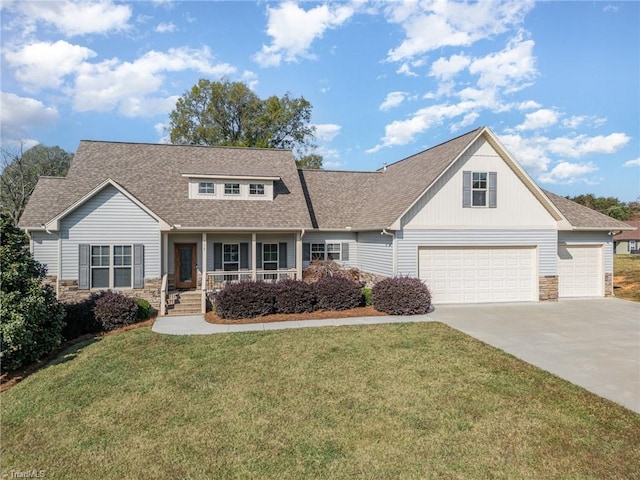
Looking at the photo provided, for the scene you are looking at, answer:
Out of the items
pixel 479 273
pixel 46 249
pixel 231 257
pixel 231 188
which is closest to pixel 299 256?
pixel 231 257

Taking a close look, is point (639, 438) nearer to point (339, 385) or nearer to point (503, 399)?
point (503, 399)

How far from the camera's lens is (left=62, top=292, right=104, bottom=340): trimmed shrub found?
11.8 m

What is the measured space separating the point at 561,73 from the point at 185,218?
15.7 m

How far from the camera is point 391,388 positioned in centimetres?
719

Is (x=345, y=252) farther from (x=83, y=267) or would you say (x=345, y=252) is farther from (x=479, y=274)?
(x=83, y=267)

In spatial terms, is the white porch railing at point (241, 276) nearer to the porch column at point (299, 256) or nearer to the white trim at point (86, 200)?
the porch column at point (299, 256)

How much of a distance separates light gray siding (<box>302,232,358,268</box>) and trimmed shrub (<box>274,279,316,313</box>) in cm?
428

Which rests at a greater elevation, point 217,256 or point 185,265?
point 217,256

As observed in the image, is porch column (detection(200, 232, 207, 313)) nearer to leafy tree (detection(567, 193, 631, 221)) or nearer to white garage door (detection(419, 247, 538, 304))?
white garage door (detection(419, 247, 538, 304))

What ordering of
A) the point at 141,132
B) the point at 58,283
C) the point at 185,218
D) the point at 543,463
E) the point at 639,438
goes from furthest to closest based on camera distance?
1. the point at 141,132
2. the point at 185,218
3. the point at 58,283
4. the point at 639,438
5. the point at 543,463

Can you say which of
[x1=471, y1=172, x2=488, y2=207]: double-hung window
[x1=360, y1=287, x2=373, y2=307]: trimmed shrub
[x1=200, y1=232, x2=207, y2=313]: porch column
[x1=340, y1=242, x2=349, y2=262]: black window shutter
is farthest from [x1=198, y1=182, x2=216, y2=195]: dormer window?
[x1=471, y1=172, x2=488, y2=207]: double-hung window

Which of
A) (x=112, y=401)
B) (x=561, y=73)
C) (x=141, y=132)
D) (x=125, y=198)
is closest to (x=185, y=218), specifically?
(x=125, y=198)

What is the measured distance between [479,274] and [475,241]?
1.37 metres

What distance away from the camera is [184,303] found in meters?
14.7
